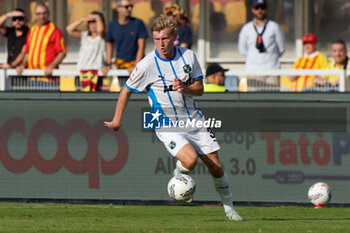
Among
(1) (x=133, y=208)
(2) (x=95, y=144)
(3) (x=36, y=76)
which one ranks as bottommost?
(1) (x=133, y=208)

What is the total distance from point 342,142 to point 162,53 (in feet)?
12.4

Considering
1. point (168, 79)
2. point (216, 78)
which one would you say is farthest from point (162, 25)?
point (216, 78)

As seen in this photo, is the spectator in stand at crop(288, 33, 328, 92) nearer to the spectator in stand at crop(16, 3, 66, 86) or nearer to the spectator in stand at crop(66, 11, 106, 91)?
the spectator in stand at crop(66, 11, 106, 91)

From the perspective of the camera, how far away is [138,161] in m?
12.7

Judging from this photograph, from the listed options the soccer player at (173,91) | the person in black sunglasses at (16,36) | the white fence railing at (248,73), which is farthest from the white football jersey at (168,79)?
the person in black sunglasses at (16,36)

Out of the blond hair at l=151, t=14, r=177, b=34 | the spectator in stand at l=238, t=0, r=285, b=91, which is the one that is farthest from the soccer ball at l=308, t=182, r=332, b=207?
the spectator in stand at l=238, t=0, r=285, b=91

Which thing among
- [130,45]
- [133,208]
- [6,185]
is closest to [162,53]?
[133,208]

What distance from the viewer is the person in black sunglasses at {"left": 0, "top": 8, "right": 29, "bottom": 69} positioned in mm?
15500

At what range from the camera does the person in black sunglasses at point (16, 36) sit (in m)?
15.5

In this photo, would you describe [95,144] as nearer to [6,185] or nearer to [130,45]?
[6,185]

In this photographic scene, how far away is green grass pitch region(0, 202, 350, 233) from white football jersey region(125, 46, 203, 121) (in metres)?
1.25

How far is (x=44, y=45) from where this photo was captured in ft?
49.2

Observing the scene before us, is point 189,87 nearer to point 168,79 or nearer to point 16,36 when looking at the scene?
point 168,79

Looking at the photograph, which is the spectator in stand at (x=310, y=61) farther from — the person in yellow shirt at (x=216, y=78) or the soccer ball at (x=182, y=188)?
the soccer ball at (x=182, y=188)
